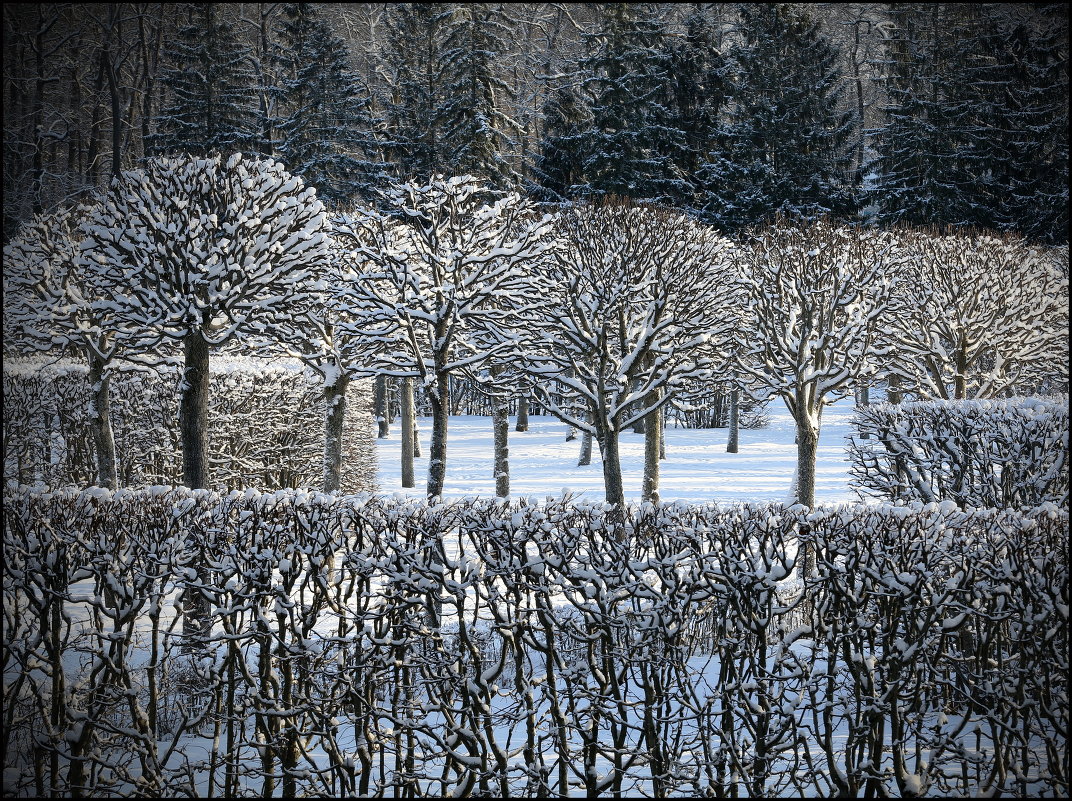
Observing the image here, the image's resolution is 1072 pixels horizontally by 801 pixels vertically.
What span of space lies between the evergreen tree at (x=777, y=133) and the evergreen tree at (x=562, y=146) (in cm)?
581

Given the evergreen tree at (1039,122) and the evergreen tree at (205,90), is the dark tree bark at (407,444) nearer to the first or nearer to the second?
the evergreen tree at (205,90)

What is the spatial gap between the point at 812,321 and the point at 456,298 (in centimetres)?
720

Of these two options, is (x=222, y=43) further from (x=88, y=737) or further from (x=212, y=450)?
(x=88, y=737)

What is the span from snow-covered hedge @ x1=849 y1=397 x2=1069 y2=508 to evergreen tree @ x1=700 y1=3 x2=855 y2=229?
908 inches

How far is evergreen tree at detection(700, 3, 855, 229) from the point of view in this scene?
105 ft

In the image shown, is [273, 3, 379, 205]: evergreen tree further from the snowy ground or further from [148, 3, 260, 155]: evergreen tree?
the snowy ground

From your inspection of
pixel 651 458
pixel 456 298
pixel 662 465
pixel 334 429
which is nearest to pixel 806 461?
pixel 651 458

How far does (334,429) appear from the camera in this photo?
15078mm

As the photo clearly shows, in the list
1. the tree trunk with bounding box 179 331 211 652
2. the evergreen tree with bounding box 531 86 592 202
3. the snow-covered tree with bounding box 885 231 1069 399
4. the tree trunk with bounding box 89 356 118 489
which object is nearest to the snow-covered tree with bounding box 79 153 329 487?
the tree trunk with bounding box 179 331 211 652

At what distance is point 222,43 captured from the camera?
28.6m

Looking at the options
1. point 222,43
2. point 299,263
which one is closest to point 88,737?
point 299,263

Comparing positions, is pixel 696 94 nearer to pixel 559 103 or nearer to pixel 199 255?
pixel 559 103

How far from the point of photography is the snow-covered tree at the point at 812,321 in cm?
1403

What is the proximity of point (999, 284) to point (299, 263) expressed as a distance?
54.9 feet
